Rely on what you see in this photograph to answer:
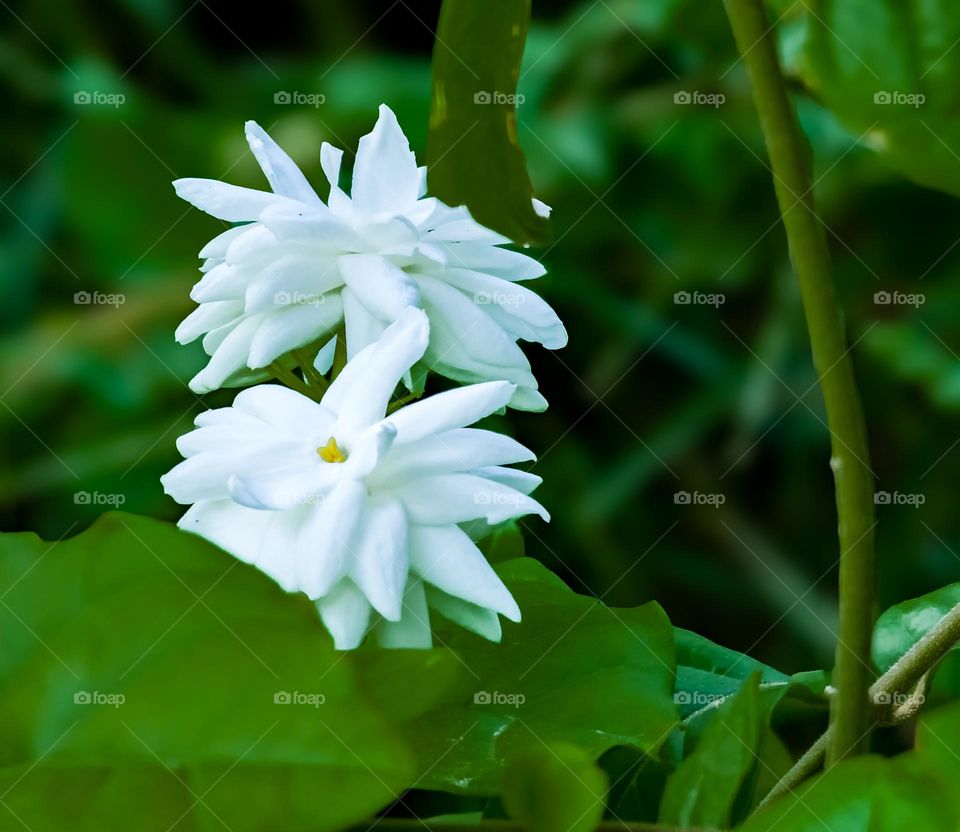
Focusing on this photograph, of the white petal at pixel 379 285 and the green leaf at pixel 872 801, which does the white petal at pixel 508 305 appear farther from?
the green leaf at pixel 872 801

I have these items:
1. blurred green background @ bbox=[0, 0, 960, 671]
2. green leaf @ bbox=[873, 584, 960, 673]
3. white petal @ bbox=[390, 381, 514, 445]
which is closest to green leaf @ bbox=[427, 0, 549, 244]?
white petal @ bbox=[390, 381, 514, 445]

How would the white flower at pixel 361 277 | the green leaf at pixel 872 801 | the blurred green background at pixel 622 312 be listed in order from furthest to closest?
the blurred green background at pixel 622 312, the white flower at pixel 361 277, the green leaf at pixel 872 801

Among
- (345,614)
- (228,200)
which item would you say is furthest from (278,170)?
(345,614)

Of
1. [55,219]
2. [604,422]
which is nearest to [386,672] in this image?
[604,422]

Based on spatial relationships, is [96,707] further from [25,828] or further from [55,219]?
[55,219]

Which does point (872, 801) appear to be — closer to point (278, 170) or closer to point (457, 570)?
point (457, 570)

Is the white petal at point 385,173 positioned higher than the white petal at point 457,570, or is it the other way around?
the white petal at point 385,173

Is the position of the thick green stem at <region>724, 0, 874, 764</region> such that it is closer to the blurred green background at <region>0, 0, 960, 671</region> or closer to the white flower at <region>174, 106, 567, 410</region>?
the white flower at <region>174, 106, 567, 410</region>

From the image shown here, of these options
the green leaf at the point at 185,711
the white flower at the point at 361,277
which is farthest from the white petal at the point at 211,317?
the green leaf at the point at 185,711
